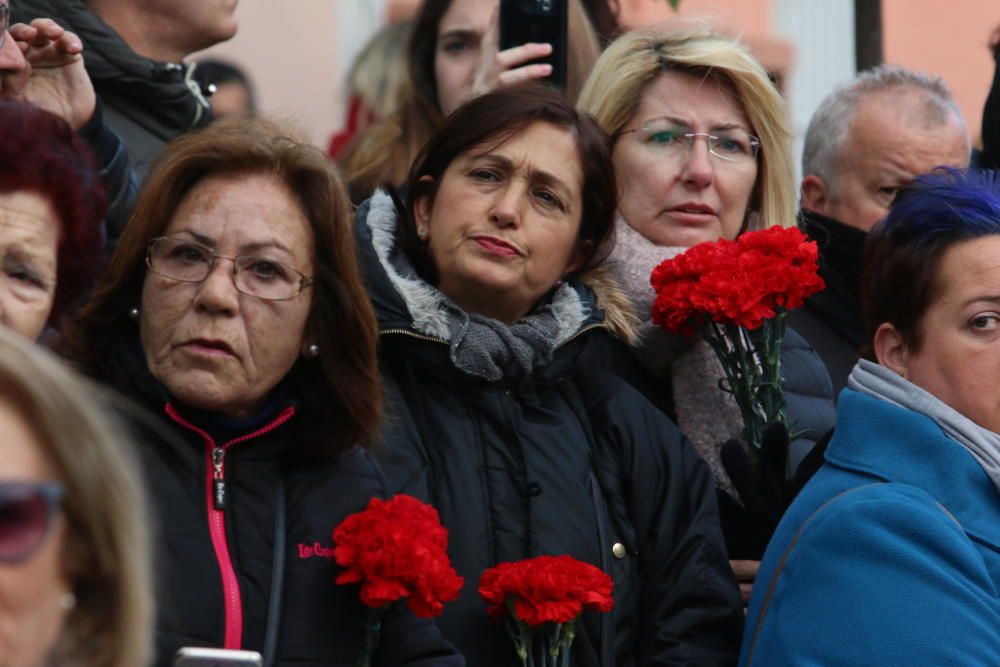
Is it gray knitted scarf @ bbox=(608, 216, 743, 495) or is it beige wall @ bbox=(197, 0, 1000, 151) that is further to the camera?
beige wall @ bbox=(197, 0, 1000, 151)

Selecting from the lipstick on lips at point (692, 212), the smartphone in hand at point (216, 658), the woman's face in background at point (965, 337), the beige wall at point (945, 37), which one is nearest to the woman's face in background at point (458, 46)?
the lipstick on lips at point (692, 212)

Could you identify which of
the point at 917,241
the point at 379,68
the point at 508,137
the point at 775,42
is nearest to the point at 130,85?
the point at 508,137

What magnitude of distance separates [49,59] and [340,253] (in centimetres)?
77

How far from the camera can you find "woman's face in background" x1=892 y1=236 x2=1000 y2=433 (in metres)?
4.10

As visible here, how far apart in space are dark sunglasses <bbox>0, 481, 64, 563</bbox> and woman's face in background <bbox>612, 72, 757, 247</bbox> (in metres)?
3.21

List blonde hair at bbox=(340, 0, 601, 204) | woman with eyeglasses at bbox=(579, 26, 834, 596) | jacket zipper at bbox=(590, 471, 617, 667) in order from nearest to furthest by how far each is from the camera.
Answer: jacket zipper at bbox=(590, 471, 617, 667) → woman with eyeglasses at bbox=(579, 26, 834, 596) → blonde hair at bbox=(340, 0, 601, 204)

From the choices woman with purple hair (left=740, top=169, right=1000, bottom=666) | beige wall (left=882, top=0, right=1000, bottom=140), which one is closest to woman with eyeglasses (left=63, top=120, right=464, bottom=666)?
woman with purple hair (left=740, top=169, right=1000, bottom=666)

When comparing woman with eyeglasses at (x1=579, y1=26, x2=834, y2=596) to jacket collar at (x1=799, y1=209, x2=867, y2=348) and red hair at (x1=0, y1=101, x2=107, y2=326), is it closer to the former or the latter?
jacket collar at (x1=799, y1=209, x2=867, y2=348)

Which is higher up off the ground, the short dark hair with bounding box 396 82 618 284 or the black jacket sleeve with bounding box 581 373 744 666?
the short dark hair with bounding box 396 82 618 284

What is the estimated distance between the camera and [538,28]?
5.25 meters

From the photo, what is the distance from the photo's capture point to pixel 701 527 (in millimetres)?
4254

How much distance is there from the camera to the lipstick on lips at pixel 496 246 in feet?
14.6

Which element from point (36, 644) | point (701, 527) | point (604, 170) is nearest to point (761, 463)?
point (701, 527)

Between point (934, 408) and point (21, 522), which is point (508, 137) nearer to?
point (934, 408)
